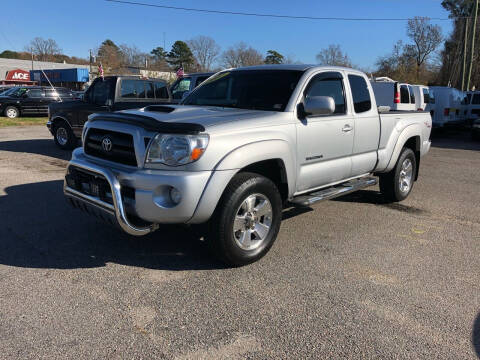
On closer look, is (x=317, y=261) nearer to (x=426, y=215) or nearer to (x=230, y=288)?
(x=230, y=288)

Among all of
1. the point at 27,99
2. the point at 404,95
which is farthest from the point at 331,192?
the point at 27,99

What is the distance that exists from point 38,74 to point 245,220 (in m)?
56.8

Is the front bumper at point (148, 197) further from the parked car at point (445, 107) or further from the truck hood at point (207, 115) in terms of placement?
the parked car at point (445, 107)

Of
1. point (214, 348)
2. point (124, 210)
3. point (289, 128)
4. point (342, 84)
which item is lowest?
point (214, 348)

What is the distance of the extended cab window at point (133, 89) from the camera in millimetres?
9922

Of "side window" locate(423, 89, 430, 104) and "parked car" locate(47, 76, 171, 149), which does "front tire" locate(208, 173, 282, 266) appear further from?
"side window" locate(423, 89, 430, 104)

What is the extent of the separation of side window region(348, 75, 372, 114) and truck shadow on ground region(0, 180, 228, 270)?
263 centimetres

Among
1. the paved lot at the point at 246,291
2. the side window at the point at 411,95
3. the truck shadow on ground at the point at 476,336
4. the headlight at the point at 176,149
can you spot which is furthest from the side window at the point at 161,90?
the side window at the point at 411,95

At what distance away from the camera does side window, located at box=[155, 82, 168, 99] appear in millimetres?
10812

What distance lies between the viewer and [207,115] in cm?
384

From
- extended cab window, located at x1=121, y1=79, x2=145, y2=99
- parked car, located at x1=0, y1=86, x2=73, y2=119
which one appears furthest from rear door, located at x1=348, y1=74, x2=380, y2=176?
parked car, located at x1=0, y1=86, x2=73, y2=119

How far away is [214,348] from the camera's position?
261 cm

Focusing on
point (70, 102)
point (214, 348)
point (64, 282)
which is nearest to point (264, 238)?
point (214, 348)

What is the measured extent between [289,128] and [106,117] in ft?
5.89
